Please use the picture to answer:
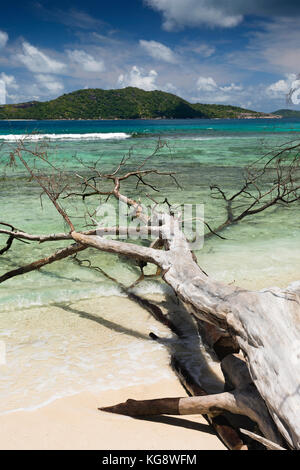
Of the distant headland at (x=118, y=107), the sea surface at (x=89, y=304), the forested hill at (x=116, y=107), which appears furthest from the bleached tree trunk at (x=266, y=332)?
the forested hill at (x=116, y=107)

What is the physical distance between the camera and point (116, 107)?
120 meters

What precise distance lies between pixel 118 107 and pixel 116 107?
2.20 feet

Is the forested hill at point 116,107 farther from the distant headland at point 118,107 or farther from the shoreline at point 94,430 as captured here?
the shoreline at point 94,430

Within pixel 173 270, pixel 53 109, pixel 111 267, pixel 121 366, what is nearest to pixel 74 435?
pixel 121 366

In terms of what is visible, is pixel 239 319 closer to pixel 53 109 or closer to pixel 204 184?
pixel 204 184

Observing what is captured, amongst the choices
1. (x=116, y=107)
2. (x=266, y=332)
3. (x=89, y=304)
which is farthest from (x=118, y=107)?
(x=266, y=332)

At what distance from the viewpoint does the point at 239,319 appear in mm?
2660

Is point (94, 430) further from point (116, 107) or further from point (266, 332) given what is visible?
point (116, 107)

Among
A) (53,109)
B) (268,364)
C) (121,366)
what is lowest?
(121,366)

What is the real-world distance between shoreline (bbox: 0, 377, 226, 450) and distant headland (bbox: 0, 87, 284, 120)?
96.1 meters

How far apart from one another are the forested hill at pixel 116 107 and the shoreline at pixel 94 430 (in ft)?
340

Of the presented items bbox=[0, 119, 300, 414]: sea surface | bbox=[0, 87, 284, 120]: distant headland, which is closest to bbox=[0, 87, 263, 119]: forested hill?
bbox=[0, 87, 284, 120]: distant headland

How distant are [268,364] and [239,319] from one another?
1.36ft

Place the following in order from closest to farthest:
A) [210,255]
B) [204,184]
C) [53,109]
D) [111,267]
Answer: [111,267] < [210,255] < [204,184] < [53,109]
